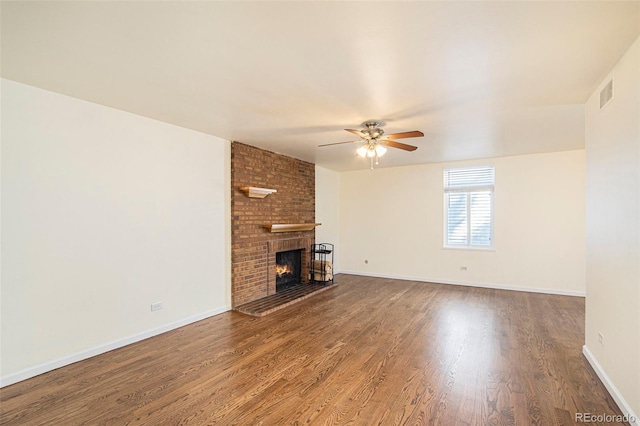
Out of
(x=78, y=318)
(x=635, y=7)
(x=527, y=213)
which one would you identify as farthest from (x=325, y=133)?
(x=527, y=213)

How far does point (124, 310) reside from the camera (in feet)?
10.8

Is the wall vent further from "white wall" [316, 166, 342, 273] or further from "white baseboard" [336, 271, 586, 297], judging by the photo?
"white wall" [316, 166, 342, 273]

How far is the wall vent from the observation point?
2342mm

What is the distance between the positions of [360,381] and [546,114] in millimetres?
3451

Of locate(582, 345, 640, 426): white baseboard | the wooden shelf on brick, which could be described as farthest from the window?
the wooden shelf on brick

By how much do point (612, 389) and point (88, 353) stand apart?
15.2 feet

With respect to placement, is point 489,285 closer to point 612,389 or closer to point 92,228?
point 612,389

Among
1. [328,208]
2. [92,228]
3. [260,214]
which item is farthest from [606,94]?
[328,208]

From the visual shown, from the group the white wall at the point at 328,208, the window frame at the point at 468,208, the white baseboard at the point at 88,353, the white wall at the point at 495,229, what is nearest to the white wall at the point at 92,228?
the white baseboard at the point at 88,353

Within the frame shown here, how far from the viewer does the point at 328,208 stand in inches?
281

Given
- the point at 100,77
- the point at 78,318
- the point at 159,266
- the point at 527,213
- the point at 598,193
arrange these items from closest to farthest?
1. the point at 100,77
2. the point at 598,193
3. the point at 78,318
4. the point at 159,266
5. the point at 527,213

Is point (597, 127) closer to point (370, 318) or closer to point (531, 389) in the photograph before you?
point (531, 389)

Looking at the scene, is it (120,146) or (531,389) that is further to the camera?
(120,146)

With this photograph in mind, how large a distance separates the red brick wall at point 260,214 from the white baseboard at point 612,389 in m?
4.13
